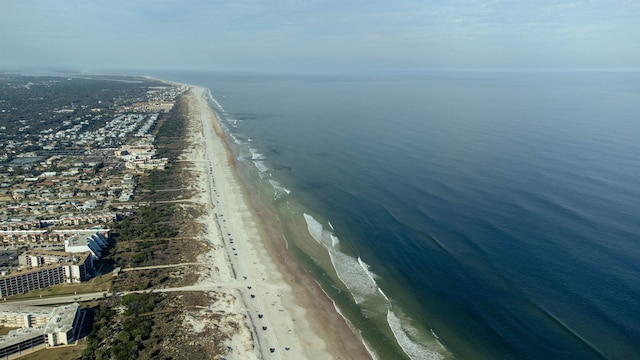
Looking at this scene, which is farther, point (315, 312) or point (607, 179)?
point (607, 179)

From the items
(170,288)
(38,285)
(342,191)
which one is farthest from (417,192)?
(38,285)

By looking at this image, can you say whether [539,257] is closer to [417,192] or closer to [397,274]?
[397,274]

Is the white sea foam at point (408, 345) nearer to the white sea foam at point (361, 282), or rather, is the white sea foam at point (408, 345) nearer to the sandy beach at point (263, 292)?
the white sea foam at point (361, 282)

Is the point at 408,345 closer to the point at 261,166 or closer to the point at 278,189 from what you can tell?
the point at 278,189

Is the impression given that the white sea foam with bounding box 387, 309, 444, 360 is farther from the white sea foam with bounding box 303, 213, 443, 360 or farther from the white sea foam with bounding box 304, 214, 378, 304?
the white sea foam with bounding box 304, 214, 378, 304

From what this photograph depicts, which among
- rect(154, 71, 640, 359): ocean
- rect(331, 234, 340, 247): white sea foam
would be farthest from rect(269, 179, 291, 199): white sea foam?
rect(331, 234, 340, 247): white sea foam

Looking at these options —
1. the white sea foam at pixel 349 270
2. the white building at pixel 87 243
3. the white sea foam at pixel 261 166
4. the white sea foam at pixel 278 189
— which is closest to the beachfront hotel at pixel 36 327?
the white building at pixel 87 243
